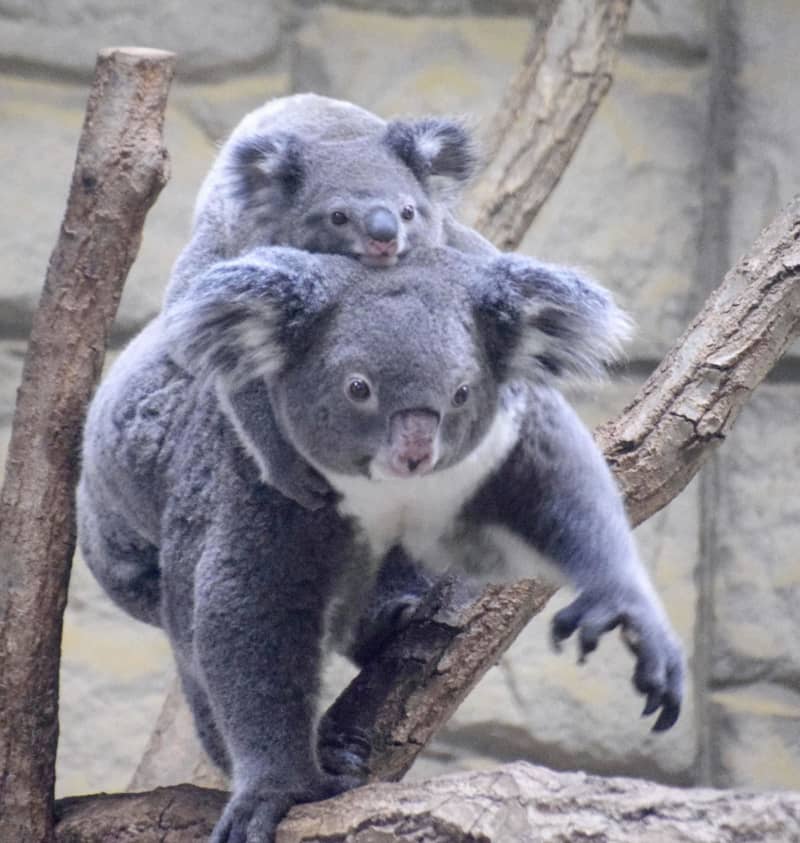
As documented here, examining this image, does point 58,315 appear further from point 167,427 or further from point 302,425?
point 302,425

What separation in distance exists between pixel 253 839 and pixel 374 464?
0.62 meters

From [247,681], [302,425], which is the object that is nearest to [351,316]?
[302,425]

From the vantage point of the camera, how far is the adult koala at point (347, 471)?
2.27m

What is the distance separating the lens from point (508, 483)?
2.56 m

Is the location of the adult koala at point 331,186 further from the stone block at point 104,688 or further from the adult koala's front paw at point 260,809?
the stone block at point 104,688

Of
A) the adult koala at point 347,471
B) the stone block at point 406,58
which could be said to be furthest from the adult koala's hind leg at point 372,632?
the stone block at point 406,58

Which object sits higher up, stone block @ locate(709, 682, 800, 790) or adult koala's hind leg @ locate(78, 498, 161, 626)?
adult koala's hind leg @ locate(78, 498, 161, 626)

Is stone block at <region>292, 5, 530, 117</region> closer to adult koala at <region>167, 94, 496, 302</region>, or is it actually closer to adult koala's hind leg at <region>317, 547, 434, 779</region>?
adult koala at <region>167, 94, 496, 302</region>

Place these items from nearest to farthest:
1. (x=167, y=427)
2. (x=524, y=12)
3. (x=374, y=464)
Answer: (x=374, y=464), (x=167, y=427), (x=524, y=12)

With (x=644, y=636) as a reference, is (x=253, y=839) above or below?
below

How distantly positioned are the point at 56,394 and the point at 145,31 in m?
2.35

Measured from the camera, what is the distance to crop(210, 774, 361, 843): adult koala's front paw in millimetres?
2322

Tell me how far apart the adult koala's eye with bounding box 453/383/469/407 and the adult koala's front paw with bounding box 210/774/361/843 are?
2.17 feet

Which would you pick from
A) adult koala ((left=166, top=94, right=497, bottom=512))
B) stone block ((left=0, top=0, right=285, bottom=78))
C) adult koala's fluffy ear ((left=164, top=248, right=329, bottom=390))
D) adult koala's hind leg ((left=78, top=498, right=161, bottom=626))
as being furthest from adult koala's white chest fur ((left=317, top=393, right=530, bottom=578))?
stone block ((left=0, top=0, right=285, bottom=78))
